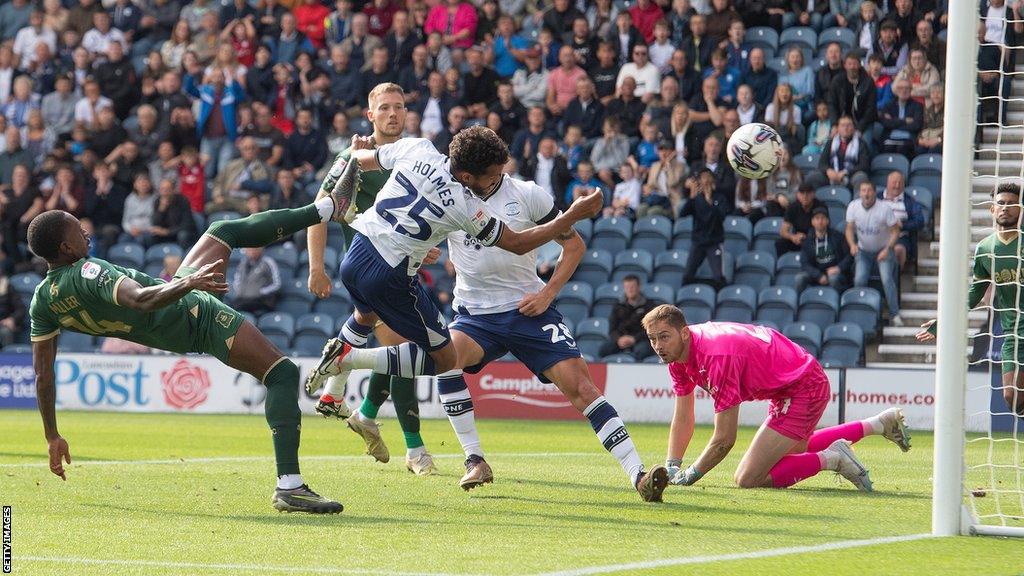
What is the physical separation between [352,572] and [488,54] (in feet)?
59.5

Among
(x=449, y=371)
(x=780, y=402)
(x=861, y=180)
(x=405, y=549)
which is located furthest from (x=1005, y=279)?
(x=861, y=180)

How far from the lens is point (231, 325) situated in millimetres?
7812

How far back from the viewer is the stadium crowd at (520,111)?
19.6 metres

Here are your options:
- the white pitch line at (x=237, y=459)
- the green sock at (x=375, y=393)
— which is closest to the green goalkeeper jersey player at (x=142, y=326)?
the green sock at (x=375, y=393)

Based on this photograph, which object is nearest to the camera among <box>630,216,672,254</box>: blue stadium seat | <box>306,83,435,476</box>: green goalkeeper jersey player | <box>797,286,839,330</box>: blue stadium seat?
<box>306,83,435,476</box>: green goalkeeper jersey player

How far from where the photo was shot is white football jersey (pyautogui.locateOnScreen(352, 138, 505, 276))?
26.2 ft

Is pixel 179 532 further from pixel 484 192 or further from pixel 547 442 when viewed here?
pixel 547 442

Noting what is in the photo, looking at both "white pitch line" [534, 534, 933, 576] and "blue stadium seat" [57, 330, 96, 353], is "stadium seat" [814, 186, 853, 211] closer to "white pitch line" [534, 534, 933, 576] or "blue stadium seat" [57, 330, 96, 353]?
"blue stadium seat" [57, 330, 96, 353]

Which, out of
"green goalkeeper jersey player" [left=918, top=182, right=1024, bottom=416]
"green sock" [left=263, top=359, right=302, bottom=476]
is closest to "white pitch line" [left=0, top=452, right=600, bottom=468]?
"green sock" [left=263, top=359, right=302, bottom=476]

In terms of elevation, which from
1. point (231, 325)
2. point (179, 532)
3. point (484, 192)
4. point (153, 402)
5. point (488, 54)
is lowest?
point (153, 402)

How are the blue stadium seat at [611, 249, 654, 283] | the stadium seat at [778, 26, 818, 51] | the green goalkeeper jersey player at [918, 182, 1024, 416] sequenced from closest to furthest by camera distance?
the green goalkeeper jersey player at [918, 182, 1024, 416], the blue stadium seat at [611, 249, 654, 283], the stadium seat at [778, 26, 818, 51]

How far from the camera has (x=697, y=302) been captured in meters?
19.3

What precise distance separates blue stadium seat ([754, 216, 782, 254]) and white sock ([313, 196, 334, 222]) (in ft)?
39.1

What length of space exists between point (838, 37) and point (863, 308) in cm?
463
